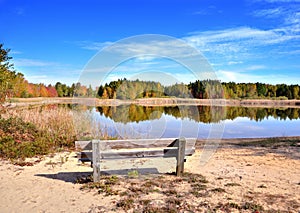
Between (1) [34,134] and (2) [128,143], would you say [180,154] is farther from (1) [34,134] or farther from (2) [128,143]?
(1) [34,134]

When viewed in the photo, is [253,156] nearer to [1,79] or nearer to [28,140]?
[28,140]

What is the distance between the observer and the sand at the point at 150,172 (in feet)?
15.3

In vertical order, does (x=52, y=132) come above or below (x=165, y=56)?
below

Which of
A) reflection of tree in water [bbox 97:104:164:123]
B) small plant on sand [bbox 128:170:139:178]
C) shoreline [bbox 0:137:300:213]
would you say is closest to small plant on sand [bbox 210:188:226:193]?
shoreline [bbox 0:137:300:213]

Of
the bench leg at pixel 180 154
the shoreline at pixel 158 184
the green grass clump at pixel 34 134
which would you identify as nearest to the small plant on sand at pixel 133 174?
the shoreline at pixel 158 184

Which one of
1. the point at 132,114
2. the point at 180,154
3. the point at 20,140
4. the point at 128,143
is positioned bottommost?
the point at 20,140

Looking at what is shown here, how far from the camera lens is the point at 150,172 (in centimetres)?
654

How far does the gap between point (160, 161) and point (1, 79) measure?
8630 millimetres

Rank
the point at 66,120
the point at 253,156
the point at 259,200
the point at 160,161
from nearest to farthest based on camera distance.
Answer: the point at 259,200 < the point at 160,161 < the point at 253,156 < the point at 66,120

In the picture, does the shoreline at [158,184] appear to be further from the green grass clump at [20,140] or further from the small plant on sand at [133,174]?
the green grass clump at [20,140]

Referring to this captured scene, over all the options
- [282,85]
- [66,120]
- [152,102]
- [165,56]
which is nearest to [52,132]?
[66,120]

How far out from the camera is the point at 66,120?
12.0 m

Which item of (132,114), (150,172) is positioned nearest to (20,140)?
(150,172)

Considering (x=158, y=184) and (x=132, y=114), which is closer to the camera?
(x=158, y=184)
